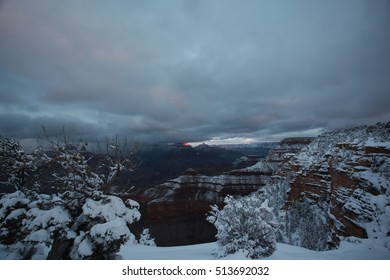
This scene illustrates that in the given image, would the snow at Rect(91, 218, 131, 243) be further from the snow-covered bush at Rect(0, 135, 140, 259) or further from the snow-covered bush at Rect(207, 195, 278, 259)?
the snow-covered bush at Rect(207, 195, 278, 259)

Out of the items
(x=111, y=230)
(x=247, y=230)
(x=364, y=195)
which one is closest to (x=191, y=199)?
(x=364, y=195)

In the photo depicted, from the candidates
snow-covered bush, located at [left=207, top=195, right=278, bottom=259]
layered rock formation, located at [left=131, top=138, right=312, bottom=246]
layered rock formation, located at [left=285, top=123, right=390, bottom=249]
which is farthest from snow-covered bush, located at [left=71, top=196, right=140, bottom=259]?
layered rock formation, located at [left=131, top=138, right=312, bottom=246]

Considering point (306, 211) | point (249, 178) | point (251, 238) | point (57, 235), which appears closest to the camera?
point (57, 235)

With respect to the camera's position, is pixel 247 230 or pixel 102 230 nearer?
pixel 102 230

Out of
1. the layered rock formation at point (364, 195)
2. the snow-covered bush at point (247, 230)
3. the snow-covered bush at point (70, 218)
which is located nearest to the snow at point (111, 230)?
the snow-covered bush at point (70, 218)

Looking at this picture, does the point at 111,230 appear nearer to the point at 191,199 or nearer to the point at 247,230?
the point at 247,230

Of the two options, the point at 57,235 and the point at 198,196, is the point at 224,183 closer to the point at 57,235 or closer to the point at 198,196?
the point at 198,196

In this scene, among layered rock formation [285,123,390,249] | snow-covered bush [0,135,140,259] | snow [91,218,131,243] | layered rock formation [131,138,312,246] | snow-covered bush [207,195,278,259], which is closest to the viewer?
snow [91,218,131,243]
